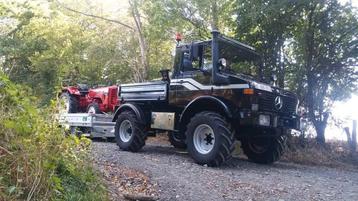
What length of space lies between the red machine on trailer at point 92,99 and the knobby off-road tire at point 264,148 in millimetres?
4344

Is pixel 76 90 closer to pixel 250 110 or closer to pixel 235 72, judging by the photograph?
pixel 235 72

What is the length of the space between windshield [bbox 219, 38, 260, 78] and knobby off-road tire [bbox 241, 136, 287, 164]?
156cm

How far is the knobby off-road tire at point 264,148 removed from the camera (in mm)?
9188

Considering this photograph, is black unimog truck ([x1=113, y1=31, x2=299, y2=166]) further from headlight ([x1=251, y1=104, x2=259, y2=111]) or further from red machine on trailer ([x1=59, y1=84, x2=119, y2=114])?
red machine on trailer ([x1=59, y1=84, x2=119, y2=114])

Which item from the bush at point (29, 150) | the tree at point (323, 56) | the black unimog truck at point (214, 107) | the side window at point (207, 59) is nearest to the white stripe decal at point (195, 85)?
the black unimog truck at point (214, 107)

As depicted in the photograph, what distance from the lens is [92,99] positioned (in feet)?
46.3

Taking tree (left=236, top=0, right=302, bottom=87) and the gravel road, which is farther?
tree (left=236, top=0, right=302, bottom=87)

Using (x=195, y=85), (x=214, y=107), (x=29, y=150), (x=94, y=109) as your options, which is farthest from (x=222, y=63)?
(x=94, y=109)

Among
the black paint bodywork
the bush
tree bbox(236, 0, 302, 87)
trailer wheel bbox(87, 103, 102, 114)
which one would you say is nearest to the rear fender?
the black paint bodywork

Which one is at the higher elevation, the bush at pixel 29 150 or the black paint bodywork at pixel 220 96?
the black paint bodywork at pixel 220 96

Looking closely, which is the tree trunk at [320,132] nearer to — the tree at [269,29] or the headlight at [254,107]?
the tree at [269,29]

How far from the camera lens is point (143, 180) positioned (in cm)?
633

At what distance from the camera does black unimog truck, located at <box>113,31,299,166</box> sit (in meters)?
7.81

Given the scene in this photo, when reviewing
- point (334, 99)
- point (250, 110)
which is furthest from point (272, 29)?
point (250, 110)
